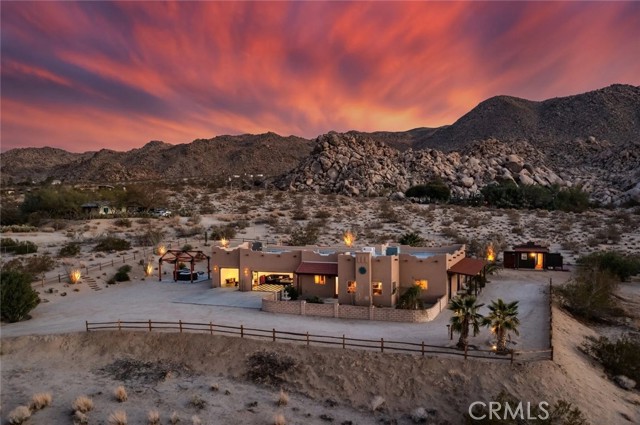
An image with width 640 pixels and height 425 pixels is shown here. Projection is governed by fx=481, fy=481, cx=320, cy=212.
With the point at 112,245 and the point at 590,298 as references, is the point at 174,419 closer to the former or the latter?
the point at 590,298

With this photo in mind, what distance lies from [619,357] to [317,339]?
49.8 ft

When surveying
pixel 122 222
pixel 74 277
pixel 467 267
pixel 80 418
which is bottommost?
pixel 80 418

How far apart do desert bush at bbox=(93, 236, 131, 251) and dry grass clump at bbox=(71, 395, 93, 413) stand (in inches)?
1256

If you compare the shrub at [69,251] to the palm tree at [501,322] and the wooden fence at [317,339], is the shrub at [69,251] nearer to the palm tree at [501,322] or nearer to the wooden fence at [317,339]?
the wooden fence at [317,339]

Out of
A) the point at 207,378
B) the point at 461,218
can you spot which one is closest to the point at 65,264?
the point at 207,378

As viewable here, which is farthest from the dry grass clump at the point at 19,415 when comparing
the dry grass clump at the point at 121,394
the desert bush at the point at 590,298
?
the desert bush at the point at 590,298

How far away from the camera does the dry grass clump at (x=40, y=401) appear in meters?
20.3

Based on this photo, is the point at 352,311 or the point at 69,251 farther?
the point at 69,251

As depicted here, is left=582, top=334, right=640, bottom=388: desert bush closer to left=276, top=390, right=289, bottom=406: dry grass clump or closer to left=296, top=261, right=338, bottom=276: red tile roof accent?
left=296, top=261, right=338, bottom=276: red tile roof accent

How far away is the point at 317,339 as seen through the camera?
2456 centimetres

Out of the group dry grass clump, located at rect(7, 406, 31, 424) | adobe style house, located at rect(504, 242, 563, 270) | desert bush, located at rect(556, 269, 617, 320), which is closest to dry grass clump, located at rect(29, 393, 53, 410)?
dry grass clump, located at rect(7, 406, 31, 424)

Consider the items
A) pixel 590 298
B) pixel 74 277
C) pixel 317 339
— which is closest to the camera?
pixel 317 339

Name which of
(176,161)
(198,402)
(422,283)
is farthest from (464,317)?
(176,161)

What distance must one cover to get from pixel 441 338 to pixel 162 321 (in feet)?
52.0
